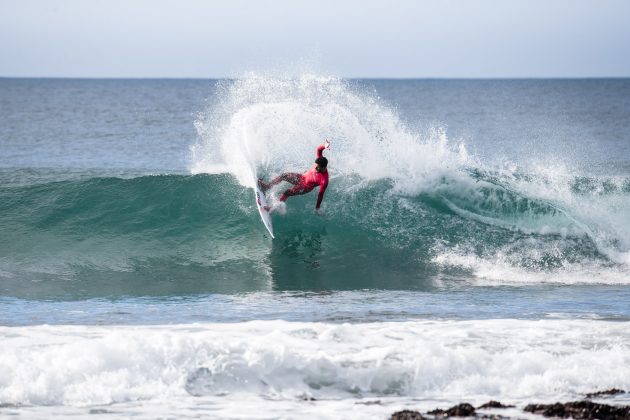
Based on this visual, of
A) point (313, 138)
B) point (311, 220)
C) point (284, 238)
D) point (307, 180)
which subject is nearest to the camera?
point (307, 180)

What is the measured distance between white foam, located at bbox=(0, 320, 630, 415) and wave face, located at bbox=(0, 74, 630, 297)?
3.14 meters

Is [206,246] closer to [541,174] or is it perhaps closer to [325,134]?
[325,134]

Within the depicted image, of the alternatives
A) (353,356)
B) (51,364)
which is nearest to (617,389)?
(353,356)

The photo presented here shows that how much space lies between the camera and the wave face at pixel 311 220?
1175 centimetres

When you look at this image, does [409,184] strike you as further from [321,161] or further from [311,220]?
[321,161]

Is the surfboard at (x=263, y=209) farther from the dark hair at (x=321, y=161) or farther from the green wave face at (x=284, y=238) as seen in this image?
the dark hair at (x=321, y=161)

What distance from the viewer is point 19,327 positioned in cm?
845

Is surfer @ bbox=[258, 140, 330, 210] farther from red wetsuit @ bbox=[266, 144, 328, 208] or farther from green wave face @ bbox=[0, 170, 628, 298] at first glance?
green wave face @ bbox=[0, 170, 628, 298]

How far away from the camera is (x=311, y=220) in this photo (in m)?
13.7

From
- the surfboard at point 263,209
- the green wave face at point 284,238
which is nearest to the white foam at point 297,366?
the green wave face at point 284,238

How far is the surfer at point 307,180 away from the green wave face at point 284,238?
2.56 ft


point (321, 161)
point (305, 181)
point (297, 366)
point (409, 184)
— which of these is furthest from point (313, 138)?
point (297, 366)

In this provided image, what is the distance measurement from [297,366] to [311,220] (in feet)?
21.3

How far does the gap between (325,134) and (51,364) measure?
868 cm
